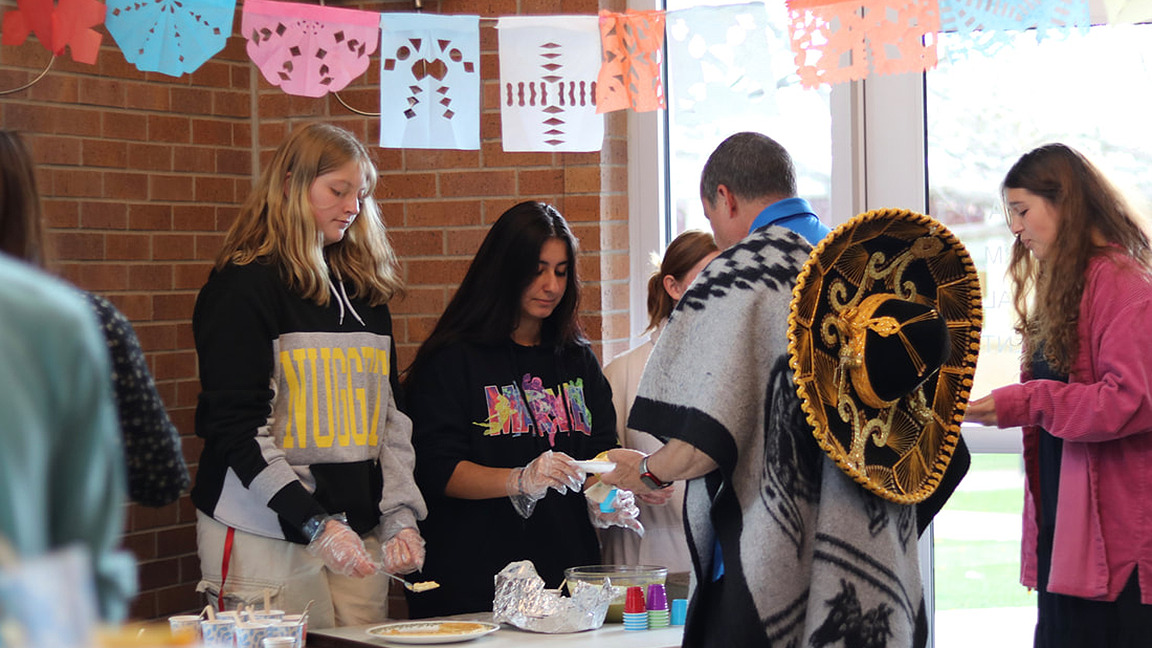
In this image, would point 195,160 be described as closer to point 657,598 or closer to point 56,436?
point 657,598

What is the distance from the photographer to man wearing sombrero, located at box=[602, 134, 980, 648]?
1.93 meters

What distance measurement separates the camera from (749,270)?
79.8 inches

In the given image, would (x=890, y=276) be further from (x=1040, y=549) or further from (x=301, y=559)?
(x=301, y=559)

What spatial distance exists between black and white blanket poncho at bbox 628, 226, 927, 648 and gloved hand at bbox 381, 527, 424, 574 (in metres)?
0.67

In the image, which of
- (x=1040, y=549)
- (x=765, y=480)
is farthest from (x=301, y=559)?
(x=1040, y=549)

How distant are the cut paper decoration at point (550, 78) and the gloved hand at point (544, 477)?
0.79 m

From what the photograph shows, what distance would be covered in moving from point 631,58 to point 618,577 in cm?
123

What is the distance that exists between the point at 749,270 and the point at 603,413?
0.94m

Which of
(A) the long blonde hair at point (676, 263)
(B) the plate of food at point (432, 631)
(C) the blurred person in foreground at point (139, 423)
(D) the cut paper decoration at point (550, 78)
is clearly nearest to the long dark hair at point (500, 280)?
(D) the cut paper decoration at point (550, 78)

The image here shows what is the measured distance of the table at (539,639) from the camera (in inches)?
87.4

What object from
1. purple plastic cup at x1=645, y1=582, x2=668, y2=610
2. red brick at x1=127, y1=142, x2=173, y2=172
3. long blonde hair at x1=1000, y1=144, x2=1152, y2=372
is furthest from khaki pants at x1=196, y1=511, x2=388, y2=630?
long blonde hair at x1=1000, y1=144, x2=1152, y2=372

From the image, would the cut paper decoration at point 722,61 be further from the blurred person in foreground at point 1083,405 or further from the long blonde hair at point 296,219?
the long blonde hair at point 296,219

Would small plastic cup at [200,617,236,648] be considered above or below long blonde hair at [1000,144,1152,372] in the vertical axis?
below

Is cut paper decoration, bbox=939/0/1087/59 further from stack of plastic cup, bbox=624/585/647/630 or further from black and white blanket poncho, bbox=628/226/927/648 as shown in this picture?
stack of plastic cup, bbox=624/585/647/630
